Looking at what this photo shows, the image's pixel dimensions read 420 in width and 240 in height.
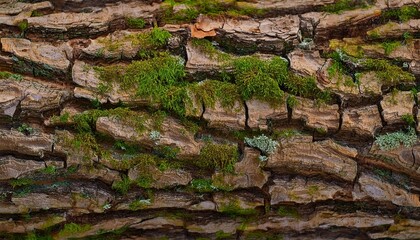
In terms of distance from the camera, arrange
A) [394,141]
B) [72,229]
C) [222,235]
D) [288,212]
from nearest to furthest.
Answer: [394,141] → [72,229] → [288,212] → [222,235]

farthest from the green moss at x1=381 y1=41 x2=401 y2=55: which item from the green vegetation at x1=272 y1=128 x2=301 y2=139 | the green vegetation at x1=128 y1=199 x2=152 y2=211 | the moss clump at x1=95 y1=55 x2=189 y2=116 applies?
the green vegetation at x1=128 y1=199 x2=152 y2=211

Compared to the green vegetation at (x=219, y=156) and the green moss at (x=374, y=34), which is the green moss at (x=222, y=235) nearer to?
the green vegetation at (x=219, y=156)

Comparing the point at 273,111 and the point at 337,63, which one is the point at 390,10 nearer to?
the point at 337,63

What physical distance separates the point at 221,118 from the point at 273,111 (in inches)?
20.7

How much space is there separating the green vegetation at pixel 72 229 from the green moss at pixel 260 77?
210cm

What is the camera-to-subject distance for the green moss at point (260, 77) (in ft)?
16.0

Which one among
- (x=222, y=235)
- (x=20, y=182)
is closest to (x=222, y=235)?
(x=222, y=235)

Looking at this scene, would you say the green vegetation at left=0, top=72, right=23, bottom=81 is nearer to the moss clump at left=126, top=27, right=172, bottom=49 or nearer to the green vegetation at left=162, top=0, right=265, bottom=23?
the moss clump at left=126, top=27, right=172, bottom=49

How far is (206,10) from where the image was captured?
5.33m

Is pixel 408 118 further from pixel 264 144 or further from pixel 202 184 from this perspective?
pixel 202 184

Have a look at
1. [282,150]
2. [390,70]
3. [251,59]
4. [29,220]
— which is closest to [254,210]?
[282,150]

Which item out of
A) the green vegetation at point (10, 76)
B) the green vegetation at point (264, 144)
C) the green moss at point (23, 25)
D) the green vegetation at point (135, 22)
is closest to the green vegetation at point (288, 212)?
the green vegetation at point (264, 144)

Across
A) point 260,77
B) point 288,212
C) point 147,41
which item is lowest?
point 288,212

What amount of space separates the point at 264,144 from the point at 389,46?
5.55ft
